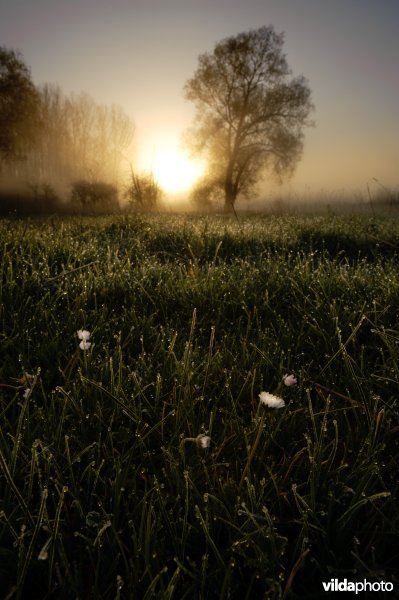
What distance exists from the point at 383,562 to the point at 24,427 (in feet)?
4.07

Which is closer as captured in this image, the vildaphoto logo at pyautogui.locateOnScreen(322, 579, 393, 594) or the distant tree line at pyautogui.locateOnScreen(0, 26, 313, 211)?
the vildaphoto logo at pyautogui.locateOnScreen(322, 579, 393, 594)

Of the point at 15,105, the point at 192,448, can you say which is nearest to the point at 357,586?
the point at 192,448

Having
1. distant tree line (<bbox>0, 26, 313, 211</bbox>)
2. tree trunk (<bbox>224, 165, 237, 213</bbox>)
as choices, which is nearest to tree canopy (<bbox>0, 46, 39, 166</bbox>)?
distant tree line (<bbox>0, 26, 313, 211</bbox>)

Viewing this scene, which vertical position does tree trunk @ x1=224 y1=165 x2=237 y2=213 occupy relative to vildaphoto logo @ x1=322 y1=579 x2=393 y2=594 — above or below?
above

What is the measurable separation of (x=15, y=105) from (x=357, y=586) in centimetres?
3390

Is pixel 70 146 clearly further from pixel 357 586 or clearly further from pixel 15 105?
pixel 357 586

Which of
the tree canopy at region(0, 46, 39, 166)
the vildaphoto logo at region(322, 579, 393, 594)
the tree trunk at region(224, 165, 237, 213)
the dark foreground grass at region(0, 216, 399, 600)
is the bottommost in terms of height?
the vildaphoto logo at region(322, 579, 393, 594)

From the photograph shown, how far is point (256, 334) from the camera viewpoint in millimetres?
2535

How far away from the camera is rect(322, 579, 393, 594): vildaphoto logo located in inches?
37.9

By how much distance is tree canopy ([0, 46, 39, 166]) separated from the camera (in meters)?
27.5

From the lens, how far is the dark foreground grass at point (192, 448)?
3.35 feet

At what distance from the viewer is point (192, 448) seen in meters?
1.48

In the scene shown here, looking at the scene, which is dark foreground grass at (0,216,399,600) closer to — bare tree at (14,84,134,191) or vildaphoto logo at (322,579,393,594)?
vildaphoto logo at (322,579,393,594)

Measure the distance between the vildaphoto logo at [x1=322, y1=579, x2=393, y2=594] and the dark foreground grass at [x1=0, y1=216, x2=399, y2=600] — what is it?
0.02 m
